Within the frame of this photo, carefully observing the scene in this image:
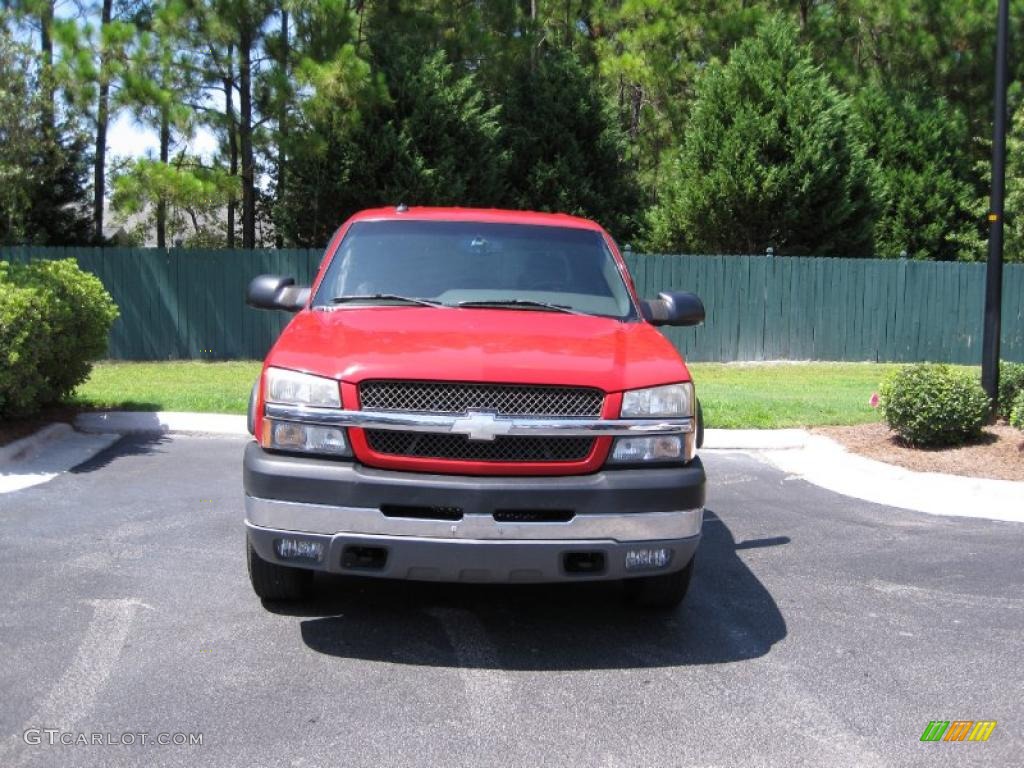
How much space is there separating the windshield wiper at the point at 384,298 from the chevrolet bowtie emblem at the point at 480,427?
3.79 feet

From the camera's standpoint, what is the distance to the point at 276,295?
5883 mm

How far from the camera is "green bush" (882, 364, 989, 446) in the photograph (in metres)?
9.52

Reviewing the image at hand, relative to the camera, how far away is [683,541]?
4.59 m

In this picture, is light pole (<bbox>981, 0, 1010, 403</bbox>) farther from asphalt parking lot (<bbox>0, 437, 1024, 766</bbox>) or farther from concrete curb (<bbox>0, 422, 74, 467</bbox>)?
concrete curb (<bbox>0, 422, 74, 467</bbox>)

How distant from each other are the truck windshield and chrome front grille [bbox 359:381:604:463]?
3.36 feet

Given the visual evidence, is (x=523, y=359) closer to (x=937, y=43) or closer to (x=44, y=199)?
(x=44, y=199)

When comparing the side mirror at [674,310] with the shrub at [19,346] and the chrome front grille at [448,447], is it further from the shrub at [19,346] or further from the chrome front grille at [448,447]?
the shrub at [19,346]

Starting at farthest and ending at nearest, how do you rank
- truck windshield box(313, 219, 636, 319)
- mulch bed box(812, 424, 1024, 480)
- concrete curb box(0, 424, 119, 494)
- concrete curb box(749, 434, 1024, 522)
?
mulch bed box(812, 424, 1024, 480), concrete curb box(0, 424, 119, 494), concrete curb box(749, 434, 1024, 522), truck windshield box(313, 219, 636, 319)

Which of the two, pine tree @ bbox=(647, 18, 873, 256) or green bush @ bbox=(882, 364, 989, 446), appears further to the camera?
pine tree @ bbox=(647, 18, 873, 256)

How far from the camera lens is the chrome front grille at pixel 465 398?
14.9 ft

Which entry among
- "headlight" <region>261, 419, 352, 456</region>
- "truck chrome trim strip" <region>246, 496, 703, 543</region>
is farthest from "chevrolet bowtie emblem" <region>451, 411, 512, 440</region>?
"headlight" <region>261, 419, 352, 456</region>

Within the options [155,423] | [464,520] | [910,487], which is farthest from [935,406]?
[155,423]

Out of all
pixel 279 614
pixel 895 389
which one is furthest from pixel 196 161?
pixel 279 614

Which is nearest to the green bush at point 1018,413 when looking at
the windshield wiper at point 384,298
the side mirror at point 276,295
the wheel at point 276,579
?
Result: the windshield wiper at point 384,298
